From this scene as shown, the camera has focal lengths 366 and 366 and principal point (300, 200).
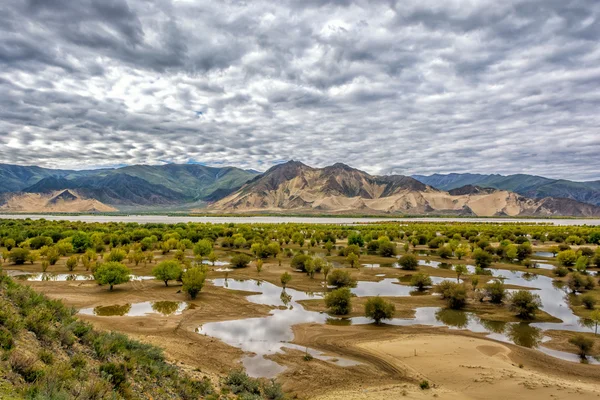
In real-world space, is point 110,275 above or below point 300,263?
above

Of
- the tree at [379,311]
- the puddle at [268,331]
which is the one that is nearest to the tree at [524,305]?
the tree at [379,311]

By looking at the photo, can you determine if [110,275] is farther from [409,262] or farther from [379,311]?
[409,262]

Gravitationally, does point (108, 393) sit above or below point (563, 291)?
above

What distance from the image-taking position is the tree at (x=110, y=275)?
26750 millimetres

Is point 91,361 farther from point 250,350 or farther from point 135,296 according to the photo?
point 135,296

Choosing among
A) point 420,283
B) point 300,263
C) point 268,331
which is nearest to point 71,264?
point 300,263

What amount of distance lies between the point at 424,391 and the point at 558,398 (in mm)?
4487

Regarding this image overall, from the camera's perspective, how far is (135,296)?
25.6 metres

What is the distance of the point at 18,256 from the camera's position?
3575cm

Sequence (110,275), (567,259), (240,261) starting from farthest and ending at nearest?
1. (567,259)
2. (240,261)
3. (110,275)

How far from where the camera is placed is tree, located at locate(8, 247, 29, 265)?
35.7m

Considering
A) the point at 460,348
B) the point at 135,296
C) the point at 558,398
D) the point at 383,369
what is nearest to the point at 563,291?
the point at 460,348

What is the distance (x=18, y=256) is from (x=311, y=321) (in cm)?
3179

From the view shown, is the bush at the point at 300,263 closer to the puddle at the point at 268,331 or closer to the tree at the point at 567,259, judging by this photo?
the puddle at the point at 268,331
